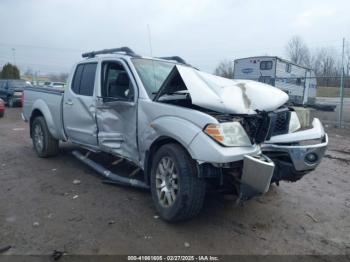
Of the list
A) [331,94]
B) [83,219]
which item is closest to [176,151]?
[83,219]

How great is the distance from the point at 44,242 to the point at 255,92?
2806 mm

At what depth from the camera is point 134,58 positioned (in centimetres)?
481

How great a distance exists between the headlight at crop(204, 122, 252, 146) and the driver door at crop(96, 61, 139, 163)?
1362 mm

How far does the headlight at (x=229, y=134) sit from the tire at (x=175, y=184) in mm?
412

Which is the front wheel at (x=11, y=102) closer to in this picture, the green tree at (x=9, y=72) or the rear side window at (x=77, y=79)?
the rear side window at (x=77, y=79)

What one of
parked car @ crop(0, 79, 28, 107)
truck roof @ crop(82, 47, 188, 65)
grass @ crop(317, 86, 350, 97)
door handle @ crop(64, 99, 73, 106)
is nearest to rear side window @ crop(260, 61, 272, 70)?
grass @ crop(317, 86, 350, 97)

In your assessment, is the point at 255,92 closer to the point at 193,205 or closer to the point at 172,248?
the point at 193,205

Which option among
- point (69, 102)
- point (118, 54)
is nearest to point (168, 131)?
point (118, 54)

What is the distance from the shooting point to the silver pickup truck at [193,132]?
131 inches

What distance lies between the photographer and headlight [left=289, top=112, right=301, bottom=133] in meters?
3.99

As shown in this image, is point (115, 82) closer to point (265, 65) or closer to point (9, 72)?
point (265, 65)

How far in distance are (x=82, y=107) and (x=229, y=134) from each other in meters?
2.91

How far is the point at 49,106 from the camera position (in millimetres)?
6406

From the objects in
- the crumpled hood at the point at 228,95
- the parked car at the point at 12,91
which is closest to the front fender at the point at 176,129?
the crumpled hood at the point at 228,95
